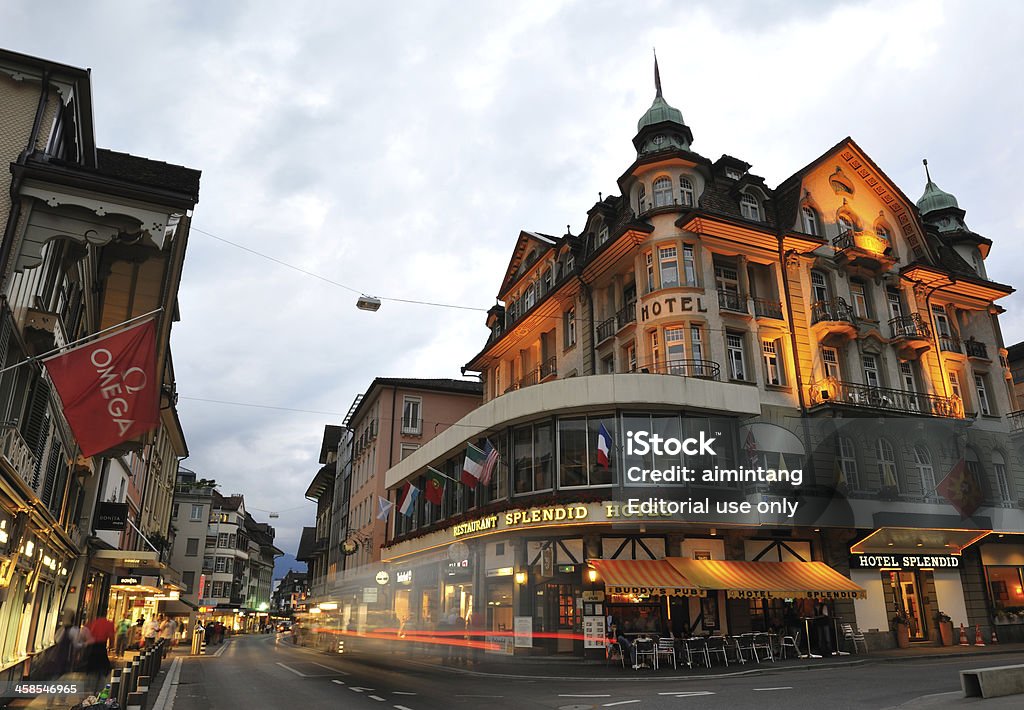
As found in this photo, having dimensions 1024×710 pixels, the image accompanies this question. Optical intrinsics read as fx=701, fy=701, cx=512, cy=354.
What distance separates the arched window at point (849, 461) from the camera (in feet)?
88.2

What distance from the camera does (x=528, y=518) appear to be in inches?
952

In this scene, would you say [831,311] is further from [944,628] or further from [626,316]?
[944,628]

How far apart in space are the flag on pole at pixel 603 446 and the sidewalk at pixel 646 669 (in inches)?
245

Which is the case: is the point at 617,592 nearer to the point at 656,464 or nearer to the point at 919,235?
the point at 656,464

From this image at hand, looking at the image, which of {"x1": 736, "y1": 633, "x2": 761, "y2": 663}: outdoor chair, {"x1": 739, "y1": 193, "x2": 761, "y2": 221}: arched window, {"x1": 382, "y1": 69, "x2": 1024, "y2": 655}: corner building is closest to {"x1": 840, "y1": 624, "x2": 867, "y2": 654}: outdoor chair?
{"x1": 382, "y1": 69, "x2": 1024, "y2": 655}: corner building

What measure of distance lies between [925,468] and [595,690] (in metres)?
20.4

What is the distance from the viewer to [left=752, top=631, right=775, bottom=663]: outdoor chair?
881 inches

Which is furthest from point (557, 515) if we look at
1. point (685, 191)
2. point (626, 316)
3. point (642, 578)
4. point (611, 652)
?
point (685, 191)

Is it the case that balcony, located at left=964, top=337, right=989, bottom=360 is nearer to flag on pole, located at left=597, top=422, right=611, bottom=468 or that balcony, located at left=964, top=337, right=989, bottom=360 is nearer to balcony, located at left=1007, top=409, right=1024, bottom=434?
balcony, located at left=1007, top=409, right=1024, bottom=434

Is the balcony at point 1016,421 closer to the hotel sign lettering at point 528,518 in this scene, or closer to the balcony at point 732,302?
the balcony at point 732,302

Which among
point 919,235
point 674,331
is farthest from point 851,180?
point 674,331

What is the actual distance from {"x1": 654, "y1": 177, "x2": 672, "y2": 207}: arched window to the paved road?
17.9 metres

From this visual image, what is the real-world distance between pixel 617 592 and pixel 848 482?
11.0m

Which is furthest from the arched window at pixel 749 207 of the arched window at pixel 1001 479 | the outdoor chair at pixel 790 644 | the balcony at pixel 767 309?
the outdoor chair at pixel 790 644
